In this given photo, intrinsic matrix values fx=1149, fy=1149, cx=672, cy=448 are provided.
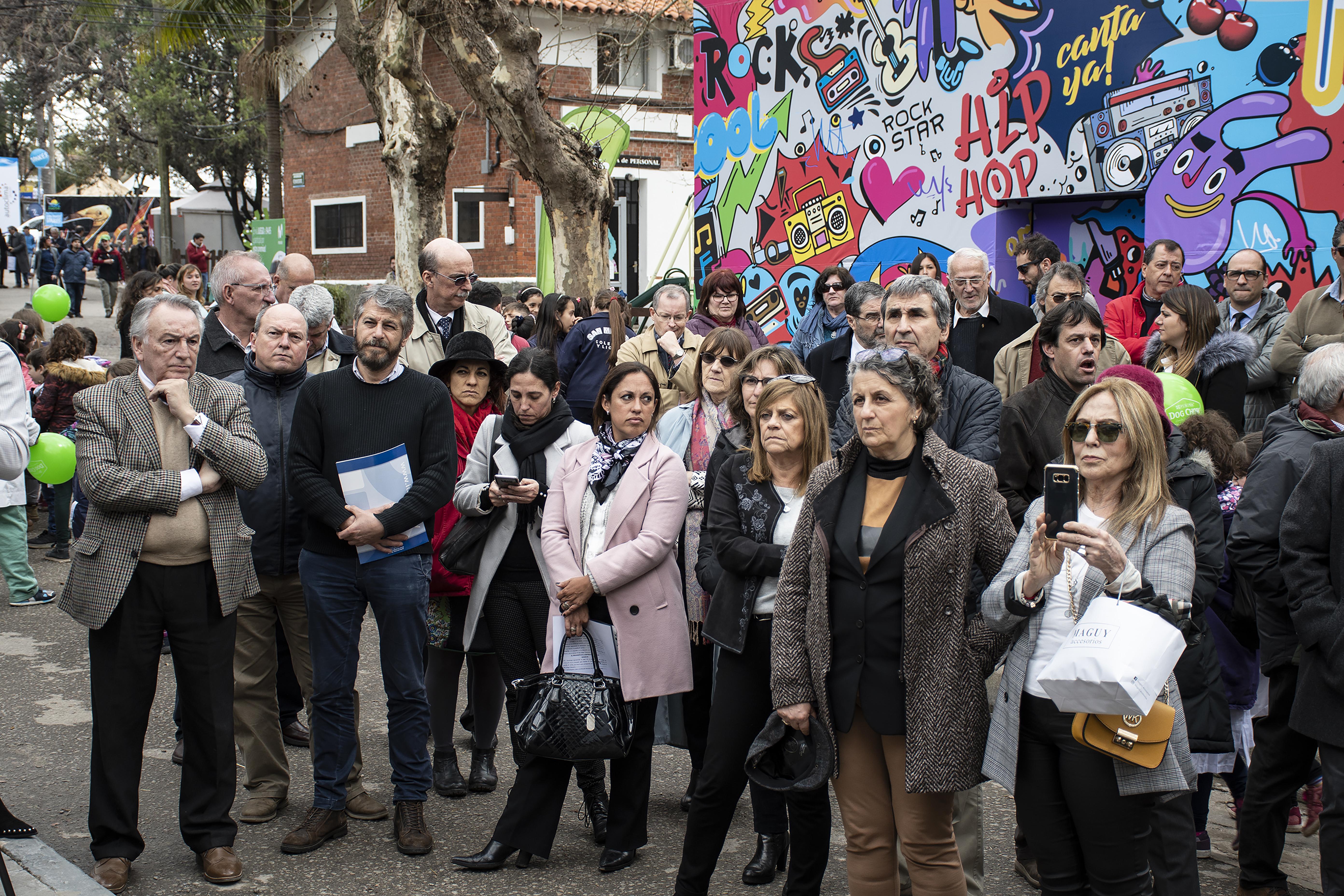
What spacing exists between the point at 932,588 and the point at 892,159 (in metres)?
9.29

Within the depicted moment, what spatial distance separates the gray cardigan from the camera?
3.32 meters

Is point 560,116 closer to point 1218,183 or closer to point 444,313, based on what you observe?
point 1218,183

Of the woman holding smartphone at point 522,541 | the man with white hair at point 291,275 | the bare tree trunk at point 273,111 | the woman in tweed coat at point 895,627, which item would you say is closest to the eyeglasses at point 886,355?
the woman in tweed coat at point 895,627

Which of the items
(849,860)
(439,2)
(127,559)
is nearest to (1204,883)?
(849,860)

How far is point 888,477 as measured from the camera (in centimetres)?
371

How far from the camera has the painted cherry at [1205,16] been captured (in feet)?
29.4

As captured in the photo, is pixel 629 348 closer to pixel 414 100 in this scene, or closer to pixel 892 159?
pixel 892 159

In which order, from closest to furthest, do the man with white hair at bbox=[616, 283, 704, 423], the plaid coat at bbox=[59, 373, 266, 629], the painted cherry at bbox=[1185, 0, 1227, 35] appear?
the plaid coat at bbox=[59, 373, 266, 629] < the man with white hair at bbox=[616, 283, 704, 423] < the painted cherry at bbox=[1185, 0, 1227, 35]

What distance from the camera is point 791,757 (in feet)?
12.2

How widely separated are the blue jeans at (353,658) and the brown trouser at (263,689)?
270 millimetres

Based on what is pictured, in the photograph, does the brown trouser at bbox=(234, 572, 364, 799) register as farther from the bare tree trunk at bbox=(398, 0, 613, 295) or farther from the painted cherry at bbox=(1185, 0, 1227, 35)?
the bare tree trunk at bbox=(398, 0, 613, 295)

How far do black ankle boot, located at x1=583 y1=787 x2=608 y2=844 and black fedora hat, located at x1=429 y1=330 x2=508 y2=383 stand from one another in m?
1.97

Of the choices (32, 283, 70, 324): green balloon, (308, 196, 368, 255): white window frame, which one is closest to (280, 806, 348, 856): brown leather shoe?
(32, 283, 70, 324): green balloon

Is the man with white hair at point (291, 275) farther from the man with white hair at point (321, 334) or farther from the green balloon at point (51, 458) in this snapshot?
the green balloon at point (51, 458)
